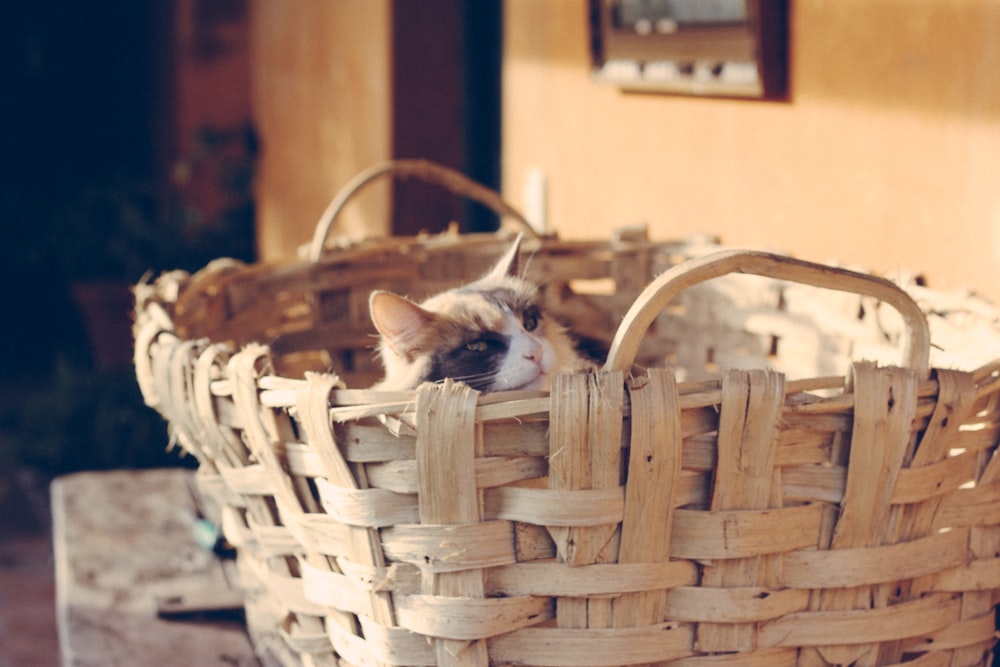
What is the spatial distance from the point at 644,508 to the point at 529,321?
637 mm

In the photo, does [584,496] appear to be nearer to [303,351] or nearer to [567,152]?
[303,351]

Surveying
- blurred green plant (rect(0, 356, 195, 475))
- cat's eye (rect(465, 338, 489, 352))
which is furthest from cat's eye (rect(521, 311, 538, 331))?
blurred green plant (rect(0, 356, 195, 475))

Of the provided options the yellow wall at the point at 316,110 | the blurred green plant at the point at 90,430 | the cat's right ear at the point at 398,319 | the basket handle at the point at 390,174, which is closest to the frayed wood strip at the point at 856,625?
the cat's right ear at the point at 398,319

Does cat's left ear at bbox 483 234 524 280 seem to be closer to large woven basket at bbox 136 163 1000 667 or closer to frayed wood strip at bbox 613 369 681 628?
large woven basket at bbox 136 163 1000 667

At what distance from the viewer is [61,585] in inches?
55.2

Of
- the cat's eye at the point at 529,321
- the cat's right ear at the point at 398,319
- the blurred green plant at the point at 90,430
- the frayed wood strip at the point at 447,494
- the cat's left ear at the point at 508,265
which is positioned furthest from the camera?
the blurred green plant at the point at 90,430

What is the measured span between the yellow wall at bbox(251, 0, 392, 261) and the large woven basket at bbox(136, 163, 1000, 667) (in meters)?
2.69

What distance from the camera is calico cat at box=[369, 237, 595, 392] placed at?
134cm

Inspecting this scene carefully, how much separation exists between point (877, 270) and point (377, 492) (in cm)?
94

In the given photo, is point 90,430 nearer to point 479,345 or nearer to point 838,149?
point 479,345

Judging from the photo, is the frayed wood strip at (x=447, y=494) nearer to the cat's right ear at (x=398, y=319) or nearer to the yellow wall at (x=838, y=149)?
the cat's right ear at (x=398, y=319)

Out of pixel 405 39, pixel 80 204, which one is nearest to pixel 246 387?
pixel 405 39

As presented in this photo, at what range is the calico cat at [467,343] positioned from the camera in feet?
4.39

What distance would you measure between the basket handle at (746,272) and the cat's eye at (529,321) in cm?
58
